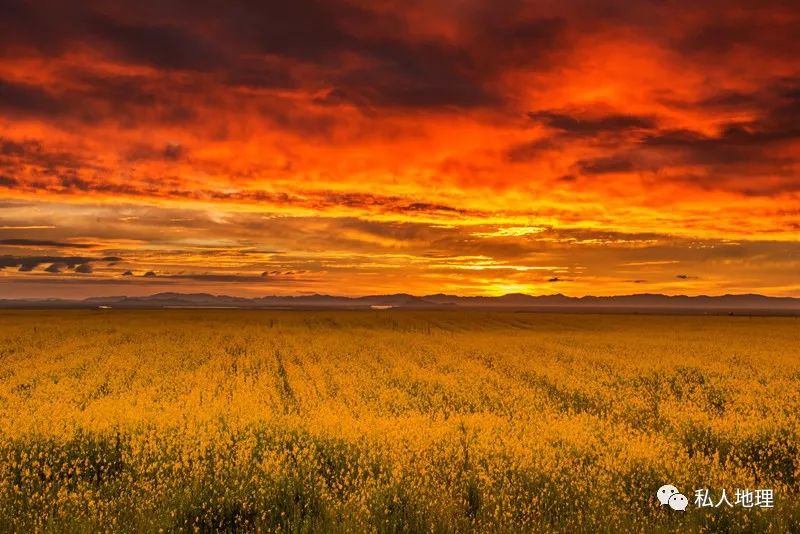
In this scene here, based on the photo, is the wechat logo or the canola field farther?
the wechat logo

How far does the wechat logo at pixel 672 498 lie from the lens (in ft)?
26.0

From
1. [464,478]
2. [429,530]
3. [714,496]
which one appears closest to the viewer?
[429,530]

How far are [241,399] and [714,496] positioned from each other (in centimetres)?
1135

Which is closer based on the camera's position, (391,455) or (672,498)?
(672,498)

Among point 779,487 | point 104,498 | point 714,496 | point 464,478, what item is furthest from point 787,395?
point 104,498

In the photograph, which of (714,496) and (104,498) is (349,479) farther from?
(714,496)

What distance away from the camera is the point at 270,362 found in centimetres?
2736

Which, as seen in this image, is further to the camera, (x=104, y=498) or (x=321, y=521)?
(x=104, y=498)

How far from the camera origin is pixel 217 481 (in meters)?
8.37

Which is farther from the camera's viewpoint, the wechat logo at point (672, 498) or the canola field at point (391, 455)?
the wechat logo at point (672, 498)

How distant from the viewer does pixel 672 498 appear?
8.07 metres

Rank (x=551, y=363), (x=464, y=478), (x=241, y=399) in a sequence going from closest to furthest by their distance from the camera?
(x=464, y=478) → (x=241, y=399) → (x=551, y=363)

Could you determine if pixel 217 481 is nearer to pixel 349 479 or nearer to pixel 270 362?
pixel 349 479

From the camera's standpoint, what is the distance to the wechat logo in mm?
7918
